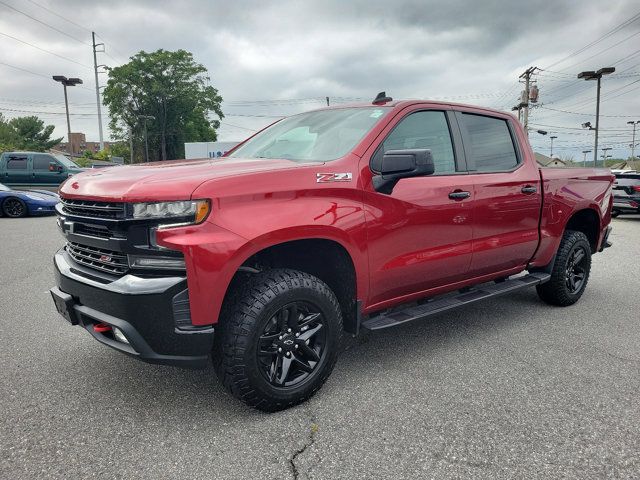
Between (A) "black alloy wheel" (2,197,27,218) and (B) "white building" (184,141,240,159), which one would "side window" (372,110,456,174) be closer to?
(A) "black alloy wheel" (2,197,27,218)

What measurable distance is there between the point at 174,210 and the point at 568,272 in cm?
401

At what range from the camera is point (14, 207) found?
12727 millimetres

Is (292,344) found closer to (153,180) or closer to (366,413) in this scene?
(366,413)

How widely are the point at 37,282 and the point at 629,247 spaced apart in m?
9.53

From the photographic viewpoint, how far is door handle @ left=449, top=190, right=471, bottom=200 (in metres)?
3.36

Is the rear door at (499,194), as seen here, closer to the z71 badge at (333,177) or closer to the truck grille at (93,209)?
the z71 badge at (333,177)

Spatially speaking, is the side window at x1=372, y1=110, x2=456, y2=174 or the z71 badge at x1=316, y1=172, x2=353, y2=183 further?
the side window at x1=372, y1=110, x2=456, y2=174

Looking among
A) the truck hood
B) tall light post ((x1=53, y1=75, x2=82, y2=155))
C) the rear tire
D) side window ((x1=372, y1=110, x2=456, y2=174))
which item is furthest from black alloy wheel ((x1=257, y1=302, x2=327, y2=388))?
tall light post ((x1=53, y1=75, x2=82, y2=155))

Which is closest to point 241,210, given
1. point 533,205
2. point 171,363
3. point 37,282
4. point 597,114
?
point 171,363

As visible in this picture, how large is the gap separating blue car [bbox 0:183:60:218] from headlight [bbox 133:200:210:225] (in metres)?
12.1

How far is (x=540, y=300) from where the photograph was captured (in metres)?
5.00

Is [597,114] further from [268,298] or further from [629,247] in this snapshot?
[268,298]

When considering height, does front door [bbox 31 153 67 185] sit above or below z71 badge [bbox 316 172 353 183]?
above

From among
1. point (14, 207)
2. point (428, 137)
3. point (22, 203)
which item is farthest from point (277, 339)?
point (14, 207)
